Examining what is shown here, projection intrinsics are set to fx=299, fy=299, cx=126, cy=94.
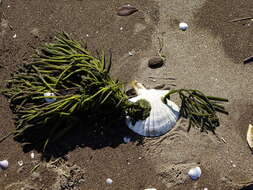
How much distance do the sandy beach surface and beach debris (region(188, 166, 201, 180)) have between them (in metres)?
0.04

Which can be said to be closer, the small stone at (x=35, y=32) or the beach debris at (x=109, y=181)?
the beach debris at (x=109, y=181)

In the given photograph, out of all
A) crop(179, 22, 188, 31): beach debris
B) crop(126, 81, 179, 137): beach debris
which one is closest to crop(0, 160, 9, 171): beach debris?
crop(126, 81, 179, 137): beach debris

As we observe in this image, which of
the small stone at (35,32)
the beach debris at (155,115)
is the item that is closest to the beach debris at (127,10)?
the beach debris at (155,115)

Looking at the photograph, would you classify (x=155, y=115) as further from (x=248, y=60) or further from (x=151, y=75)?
(x=248, y=60)

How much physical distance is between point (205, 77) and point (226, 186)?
3.20ft

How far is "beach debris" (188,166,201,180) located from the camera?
2605 millimetres

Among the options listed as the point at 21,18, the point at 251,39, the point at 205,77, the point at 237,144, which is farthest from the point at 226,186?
the point at 21,18

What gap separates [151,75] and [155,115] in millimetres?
378

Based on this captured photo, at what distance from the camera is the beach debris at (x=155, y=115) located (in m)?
2.60

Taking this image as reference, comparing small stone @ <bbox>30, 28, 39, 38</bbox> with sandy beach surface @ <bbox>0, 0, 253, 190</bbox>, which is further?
small stone @ <bbox>30, 28, 39, 38</bbox>

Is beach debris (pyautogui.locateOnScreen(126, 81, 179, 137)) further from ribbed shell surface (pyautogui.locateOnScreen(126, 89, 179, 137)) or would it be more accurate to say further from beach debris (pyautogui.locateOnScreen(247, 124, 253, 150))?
beach debris (pyautogui.locateOnScreen(247, 124, 253, 150))

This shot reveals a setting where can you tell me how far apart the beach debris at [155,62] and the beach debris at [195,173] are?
969mm

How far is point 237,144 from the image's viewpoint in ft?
8.70

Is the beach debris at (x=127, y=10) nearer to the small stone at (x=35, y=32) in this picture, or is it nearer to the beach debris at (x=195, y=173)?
the small stone at (x=35, y=32)
